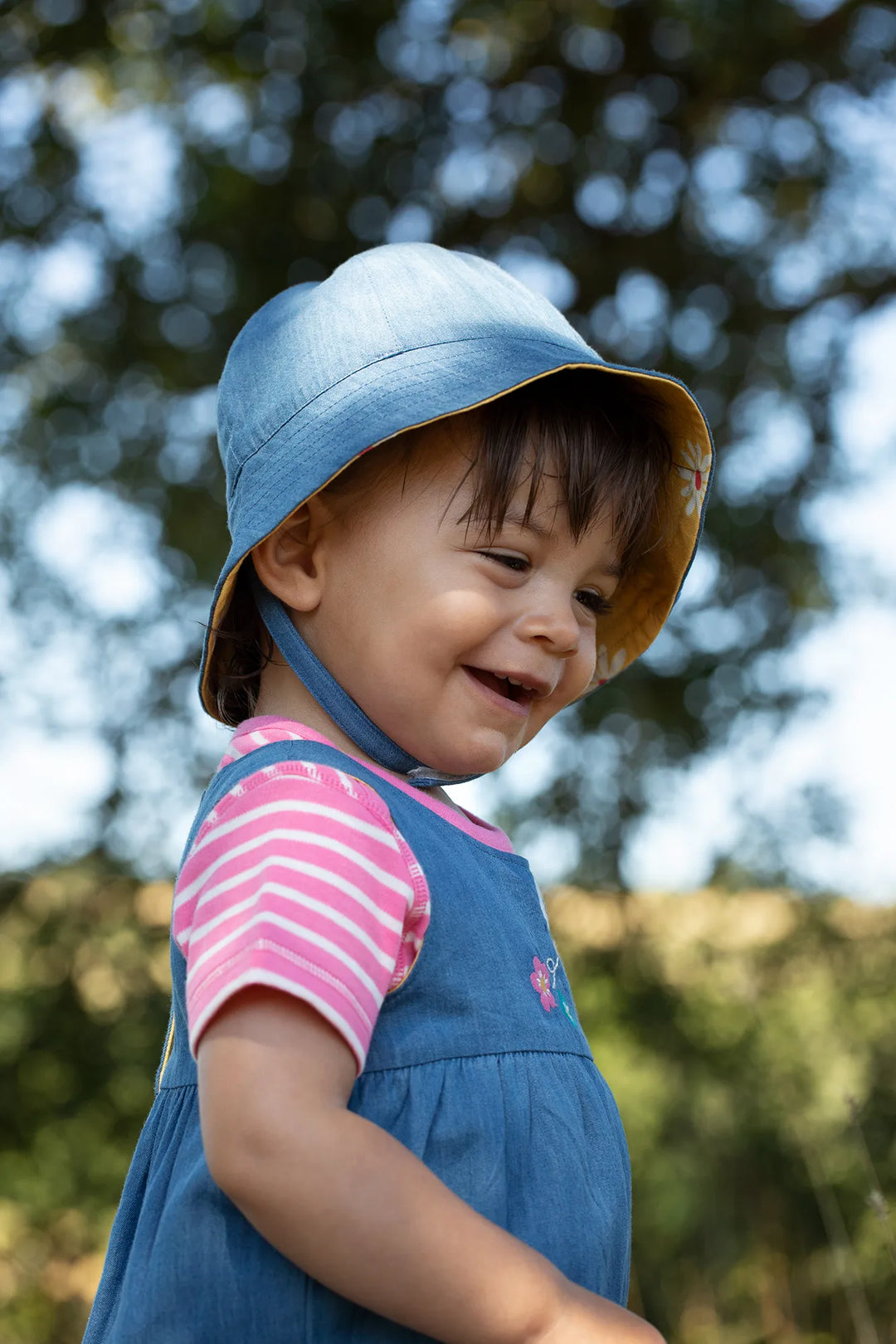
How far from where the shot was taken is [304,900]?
3.40 ft

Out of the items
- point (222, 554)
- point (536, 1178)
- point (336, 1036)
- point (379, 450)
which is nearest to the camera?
point (336, 1036)

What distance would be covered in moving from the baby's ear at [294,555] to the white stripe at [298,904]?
0.41 m

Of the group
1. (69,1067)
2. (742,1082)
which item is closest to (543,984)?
(742,1082)

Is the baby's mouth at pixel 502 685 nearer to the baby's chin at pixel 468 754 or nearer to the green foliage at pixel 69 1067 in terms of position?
the baby's chin at pixel 468 754

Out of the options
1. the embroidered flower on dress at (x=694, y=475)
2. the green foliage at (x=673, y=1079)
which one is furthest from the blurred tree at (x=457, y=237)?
the embroidered flower on dress at (x=694, y=475)

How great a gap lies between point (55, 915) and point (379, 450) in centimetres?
294

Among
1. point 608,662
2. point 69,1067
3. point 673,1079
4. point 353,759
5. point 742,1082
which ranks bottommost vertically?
point 742,1082

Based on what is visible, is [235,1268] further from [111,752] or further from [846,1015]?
[846,1015]

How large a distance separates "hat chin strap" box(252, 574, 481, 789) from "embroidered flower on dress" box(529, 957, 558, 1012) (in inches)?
8.2

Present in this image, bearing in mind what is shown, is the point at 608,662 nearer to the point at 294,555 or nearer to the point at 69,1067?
the point at 294,555

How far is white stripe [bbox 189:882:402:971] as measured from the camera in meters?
1.04

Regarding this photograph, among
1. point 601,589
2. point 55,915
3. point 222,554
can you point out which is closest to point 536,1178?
point 601,589

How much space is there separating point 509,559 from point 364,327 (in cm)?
29

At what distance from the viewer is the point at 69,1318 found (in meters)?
4.00
